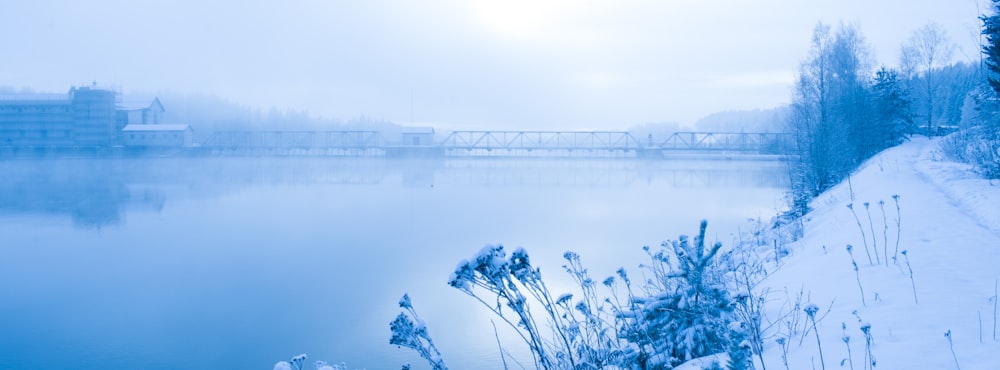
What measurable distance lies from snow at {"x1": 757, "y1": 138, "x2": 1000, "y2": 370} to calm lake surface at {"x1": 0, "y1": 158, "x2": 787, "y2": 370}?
2086 mm

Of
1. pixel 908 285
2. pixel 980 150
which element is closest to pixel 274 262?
pixel 908 285

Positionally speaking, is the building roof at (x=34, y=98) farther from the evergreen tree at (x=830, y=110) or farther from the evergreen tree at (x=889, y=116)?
the evergreen tree at (x=889, y=116)

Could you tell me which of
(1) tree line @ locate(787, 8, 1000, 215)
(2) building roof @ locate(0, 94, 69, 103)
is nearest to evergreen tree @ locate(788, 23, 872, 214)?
(1) tree line @ locate(787, 8, 1000, 215)

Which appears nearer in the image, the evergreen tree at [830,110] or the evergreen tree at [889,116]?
the evergreen tree at [830,110]

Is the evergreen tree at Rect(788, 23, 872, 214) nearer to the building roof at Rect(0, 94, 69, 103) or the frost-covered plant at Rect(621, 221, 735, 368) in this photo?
the frost-covered plant at Rect(621, 221, 735, 368)

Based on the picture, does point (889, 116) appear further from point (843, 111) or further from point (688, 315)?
point (688, 315)

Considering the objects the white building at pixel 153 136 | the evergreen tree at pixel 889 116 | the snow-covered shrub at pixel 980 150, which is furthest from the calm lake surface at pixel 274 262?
the white building at pixel 153 136

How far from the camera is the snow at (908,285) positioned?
2.69 meters

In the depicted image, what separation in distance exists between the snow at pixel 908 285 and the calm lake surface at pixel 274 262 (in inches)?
82.1

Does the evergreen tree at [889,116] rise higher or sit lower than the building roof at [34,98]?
lower

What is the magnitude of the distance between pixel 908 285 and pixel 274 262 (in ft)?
22.7

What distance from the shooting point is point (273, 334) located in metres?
5.21

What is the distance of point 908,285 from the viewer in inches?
145

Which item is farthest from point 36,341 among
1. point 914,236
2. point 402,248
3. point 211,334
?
point 914,236
